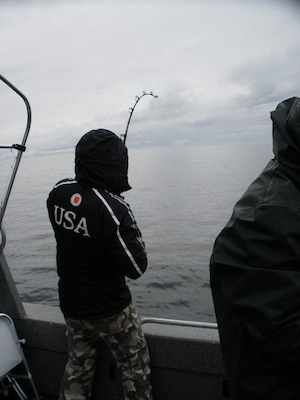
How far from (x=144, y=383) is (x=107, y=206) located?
1180mm

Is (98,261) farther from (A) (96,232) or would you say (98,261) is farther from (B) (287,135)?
(B) (287,135)

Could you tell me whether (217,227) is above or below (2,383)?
below

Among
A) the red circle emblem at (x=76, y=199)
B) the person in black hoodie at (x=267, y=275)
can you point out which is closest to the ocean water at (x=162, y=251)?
the red circle emblem at (x=76, y=199)

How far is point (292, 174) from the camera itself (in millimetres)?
1070

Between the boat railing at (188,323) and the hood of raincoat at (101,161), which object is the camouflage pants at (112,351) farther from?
the hood of raincoat at (101,161)

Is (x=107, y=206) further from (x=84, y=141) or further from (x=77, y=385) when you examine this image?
(x=77, y=385)

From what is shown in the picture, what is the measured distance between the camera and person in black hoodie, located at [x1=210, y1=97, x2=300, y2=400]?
3.31ft

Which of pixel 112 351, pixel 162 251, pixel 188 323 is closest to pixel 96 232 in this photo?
pixel 112 351

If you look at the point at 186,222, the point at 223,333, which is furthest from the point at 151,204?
the point at 223,333

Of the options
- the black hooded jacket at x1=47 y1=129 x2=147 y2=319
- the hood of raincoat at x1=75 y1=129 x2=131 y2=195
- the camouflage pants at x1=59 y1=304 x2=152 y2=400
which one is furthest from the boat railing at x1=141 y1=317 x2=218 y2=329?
the hood of raincoat at x1=75 y1=129 x2=131 y2=195

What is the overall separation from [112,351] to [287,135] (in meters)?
1.79

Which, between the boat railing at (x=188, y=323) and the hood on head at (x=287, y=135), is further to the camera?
the boat railing at (x=188, y=323)

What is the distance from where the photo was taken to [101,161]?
210 centimetres

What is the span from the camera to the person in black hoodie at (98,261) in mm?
2051
